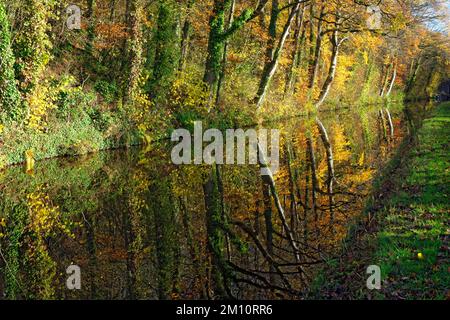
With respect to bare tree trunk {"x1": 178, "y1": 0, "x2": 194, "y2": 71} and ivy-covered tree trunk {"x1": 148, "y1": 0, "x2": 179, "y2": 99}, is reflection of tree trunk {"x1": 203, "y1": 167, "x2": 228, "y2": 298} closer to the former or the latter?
ivy-covered tree trunk {"x1": 148, "y1": 0, "x2": 179, "y2": 99}

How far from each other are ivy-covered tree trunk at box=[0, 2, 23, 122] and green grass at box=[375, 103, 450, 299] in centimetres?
1196

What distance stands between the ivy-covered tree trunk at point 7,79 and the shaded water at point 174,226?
1868 millimetres

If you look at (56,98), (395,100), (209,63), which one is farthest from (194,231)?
(395,100)

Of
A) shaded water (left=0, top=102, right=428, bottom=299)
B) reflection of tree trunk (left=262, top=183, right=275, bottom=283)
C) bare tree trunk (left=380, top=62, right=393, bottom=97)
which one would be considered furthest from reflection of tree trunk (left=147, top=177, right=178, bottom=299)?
bare tree trunk (left=380, top=62, right=393, bottom=97)

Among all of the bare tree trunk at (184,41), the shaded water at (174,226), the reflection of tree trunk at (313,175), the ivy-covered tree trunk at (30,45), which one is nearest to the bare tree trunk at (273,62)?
the bare tree trunk at (184,41)

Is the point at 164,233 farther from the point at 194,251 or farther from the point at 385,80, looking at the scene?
the point at 385,80

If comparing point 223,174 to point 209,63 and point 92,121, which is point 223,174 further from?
point 209,63

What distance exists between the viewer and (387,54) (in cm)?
4953

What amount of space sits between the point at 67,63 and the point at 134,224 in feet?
40.0

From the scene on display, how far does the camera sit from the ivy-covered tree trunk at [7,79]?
14820mm

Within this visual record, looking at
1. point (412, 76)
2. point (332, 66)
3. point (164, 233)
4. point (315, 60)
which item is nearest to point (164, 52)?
point (164, 233)

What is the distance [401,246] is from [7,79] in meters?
13.1

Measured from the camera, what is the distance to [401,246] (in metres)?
7.02

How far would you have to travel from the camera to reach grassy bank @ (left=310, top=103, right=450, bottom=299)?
19.0 ft
